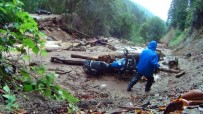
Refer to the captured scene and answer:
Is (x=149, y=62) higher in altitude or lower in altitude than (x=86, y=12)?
lower

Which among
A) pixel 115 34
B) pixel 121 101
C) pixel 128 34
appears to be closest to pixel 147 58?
pixel 121 101

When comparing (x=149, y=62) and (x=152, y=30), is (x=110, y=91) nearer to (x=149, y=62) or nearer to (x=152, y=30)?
(x=149, y=62)

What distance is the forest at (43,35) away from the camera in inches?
179

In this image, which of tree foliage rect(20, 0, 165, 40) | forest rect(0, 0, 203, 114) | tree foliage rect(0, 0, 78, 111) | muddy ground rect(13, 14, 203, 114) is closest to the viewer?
tree foliage rect(0, 0, 78, 111)

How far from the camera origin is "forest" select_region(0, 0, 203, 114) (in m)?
4.54

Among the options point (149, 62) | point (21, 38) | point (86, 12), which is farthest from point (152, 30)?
point (21, 38)

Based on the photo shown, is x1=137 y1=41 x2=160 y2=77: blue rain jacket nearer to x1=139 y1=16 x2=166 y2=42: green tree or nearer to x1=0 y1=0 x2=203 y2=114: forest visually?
x1=0 y1=0 x2=203 y2=114: forest

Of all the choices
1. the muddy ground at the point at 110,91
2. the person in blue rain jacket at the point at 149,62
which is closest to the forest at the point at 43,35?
the muddy ground at the point at 110,91

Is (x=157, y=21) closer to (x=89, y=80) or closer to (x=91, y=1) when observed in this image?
(x=91, y=1)

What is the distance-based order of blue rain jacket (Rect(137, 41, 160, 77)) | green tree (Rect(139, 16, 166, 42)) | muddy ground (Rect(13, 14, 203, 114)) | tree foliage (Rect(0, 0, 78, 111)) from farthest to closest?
green tree (Rect(139, 16, 166, 42)) < blue rain jacket (Rect(137, 41, 160, 77)) < muddy ground (Rect(13, 14, 203, 114)) < tree foliage (Rect(0, 0, 78, 111))

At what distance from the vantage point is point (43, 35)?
14.7 feet

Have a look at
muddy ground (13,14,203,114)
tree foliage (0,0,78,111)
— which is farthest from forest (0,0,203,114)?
muddy ground (13,14,203,114)

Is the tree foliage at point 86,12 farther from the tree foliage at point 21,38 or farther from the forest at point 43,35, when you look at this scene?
the tree foliage at point 21,38

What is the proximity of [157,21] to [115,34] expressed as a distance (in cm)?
3373
